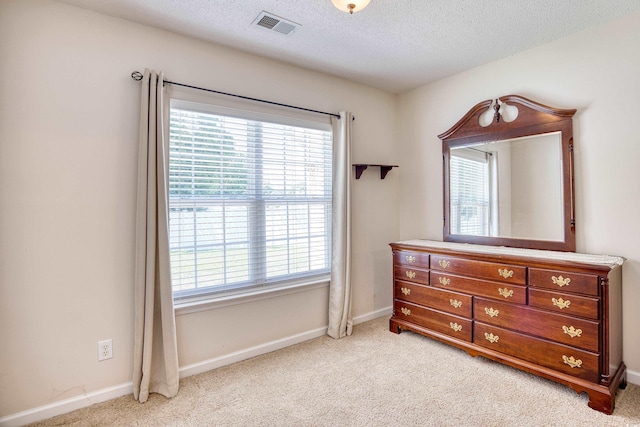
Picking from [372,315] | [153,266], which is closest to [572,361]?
[372,315]

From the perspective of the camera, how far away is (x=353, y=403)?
204cm

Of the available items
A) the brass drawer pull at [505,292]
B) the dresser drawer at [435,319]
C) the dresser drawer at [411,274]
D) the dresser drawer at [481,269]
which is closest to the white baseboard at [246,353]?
the dresser drawer at [435,319]

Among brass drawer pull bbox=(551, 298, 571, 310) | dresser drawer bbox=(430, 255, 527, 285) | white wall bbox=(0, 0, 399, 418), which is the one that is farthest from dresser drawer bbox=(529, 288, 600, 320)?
white wall bbox=(0, 0, 399, 418)

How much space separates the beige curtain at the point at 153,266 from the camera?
2.11 m

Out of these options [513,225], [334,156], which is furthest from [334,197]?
[513,225]

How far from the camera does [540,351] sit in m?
2.19

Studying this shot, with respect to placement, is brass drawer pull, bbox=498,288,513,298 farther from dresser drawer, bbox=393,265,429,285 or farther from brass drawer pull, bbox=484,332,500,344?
dresser drawer, bbox=393,265,429,285

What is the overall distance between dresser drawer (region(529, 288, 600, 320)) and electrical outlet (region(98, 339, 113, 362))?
2.76m

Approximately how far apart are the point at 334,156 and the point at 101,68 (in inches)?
72.4

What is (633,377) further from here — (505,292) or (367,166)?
(367,166)

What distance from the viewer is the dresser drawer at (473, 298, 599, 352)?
6.56ft

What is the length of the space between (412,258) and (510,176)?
1.06 meters

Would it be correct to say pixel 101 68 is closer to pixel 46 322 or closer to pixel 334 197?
pixel 46 322

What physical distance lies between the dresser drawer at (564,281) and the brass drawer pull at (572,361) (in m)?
0.42
